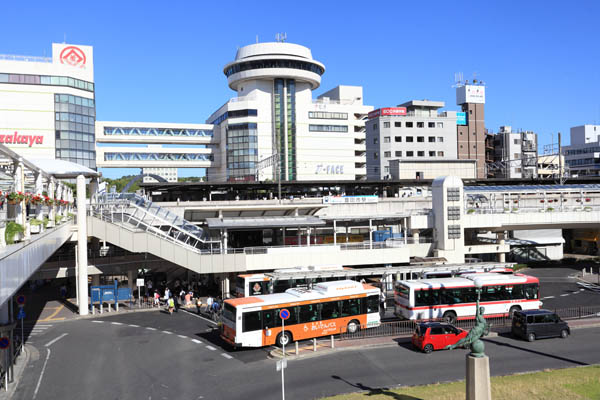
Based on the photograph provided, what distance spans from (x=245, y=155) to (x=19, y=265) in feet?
283

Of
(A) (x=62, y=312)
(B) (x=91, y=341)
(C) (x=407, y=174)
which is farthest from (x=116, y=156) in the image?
(B) (x=91, y=341)

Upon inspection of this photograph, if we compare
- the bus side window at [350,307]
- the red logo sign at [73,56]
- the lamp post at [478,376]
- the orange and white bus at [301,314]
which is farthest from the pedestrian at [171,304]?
the red logo sign at [73,56]

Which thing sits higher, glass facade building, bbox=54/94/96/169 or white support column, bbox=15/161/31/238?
glass facade building, bbox=54/94/96/169

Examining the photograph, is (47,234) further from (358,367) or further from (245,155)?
(245,155)

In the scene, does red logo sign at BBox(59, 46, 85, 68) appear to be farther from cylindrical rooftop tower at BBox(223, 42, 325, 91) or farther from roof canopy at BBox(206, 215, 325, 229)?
roof canopy at BBox(206, 215, 325, 229)

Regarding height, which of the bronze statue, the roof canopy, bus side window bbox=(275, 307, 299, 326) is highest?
the roof canopy

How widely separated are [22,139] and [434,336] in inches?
3471

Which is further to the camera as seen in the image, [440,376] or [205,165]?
[205,165]

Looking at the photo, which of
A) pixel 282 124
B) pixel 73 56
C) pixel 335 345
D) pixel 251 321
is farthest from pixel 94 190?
pixel 282 124

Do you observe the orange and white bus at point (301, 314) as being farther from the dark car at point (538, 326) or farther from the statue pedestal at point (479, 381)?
the statue pedestal at point (479, 381)

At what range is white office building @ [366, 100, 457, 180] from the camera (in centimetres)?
11419

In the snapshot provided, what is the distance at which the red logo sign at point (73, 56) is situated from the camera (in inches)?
3676

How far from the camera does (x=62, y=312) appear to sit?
124ft

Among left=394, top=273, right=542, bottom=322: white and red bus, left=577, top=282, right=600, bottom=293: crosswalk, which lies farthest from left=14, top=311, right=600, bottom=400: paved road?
left=577, top=282, right=600, bottom=293: crosswalk
